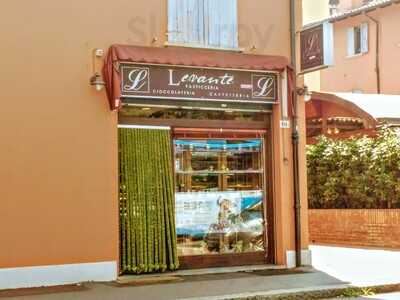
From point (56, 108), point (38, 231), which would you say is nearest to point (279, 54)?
point (56, 108)

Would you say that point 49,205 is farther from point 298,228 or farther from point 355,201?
point 355,201

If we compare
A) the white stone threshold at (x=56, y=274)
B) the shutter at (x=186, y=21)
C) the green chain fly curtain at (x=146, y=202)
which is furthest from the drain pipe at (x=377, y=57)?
the white stone threshold at (x=56, y=274)

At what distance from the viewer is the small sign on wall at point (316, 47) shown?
12.3 m

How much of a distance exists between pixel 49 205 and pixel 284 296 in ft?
12.5

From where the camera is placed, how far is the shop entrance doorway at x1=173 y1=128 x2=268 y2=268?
12.5 meters

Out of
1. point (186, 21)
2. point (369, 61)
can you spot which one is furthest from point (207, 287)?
point (369, 61)

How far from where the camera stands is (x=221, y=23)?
12461 mm

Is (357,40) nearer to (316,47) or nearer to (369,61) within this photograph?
(369,61)

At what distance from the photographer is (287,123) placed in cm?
1291

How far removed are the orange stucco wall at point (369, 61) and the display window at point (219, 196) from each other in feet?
47.9

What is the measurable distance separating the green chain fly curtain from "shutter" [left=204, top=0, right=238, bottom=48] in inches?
74.5

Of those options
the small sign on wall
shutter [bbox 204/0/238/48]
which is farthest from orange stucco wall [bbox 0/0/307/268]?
the small sign on wall

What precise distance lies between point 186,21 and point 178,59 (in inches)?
31.6

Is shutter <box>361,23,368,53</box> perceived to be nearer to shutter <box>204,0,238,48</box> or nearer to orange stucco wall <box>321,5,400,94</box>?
orange stucco wall <box>321,5,400,94</box>
